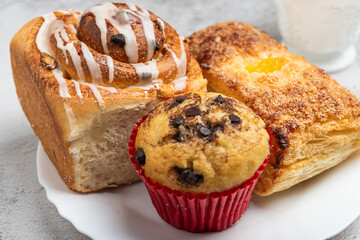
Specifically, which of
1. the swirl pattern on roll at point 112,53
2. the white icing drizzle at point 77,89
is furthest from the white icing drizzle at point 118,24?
the white icing drizzle at point 77,89

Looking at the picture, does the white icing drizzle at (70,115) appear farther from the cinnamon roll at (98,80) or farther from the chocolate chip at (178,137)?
the chocolate chip at (178,137)

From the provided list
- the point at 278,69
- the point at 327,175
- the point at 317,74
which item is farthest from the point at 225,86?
the point at 327,175

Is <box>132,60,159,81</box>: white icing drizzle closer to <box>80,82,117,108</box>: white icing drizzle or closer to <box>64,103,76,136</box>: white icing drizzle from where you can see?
<box>80,82,117,108</box>: white icing drizzle

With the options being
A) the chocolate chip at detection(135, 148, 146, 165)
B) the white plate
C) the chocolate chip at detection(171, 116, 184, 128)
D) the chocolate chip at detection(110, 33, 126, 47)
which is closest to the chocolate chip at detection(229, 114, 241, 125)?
the chocolate chip at detection(171, 116, 184, 128)

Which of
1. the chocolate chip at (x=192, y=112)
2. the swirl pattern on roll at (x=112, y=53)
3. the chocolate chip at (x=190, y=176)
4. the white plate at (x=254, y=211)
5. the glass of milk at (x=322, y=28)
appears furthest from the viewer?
the glass of milk at (x=322, y=28)

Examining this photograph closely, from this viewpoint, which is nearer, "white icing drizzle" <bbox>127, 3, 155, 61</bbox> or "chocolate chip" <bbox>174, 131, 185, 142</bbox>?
"chocolate chip" <bbox>174, 131, 185, 142</bbox>

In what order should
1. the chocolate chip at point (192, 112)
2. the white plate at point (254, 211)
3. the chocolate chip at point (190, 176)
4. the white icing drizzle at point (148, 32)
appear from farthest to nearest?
the white icing drizzle at point (148, 32), the white plate at point (254, 211), the chocolate chip at point (192, 112), the chocolate chip at point (190, 176)

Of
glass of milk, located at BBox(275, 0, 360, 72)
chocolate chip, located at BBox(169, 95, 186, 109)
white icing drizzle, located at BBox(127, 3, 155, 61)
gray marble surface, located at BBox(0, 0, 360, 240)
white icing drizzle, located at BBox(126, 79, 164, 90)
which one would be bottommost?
gray marble surface, located at BBox(0, 0, 360, 240)

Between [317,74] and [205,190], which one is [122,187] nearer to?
[205,190]

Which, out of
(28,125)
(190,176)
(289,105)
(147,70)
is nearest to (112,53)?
(147,70)
